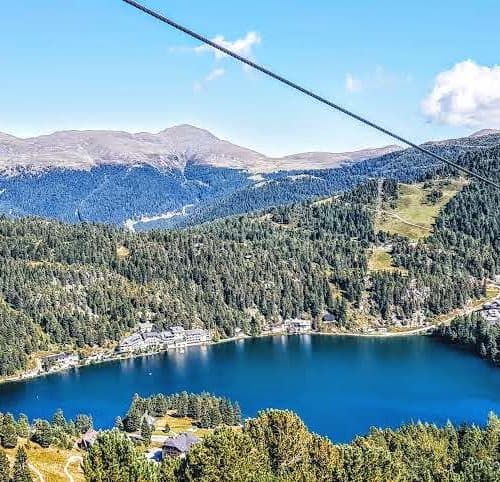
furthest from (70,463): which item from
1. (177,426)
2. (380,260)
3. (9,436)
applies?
(380,260)

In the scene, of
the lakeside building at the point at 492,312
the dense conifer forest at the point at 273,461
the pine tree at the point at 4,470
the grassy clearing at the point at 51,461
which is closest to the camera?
the dense conifer forest at the point at 273,461

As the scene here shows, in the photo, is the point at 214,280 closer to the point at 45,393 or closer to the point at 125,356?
the point at 125,356

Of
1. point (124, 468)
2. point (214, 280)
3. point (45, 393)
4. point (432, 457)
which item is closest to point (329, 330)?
point (214, 280)

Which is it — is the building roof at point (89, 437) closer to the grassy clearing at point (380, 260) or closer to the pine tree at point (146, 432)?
the pine tree at point (146, 432)

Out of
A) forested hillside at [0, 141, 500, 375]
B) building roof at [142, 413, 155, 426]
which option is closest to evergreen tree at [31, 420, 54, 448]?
building roof at [142, 413, 155, 426]

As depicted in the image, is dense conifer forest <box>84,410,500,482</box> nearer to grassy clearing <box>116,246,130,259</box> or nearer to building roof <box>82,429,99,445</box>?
building roof <box>82,429,99,445</box>

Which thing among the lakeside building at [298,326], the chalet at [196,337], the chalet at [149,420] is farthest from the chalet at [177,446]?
the lakeside building at [298,326]
